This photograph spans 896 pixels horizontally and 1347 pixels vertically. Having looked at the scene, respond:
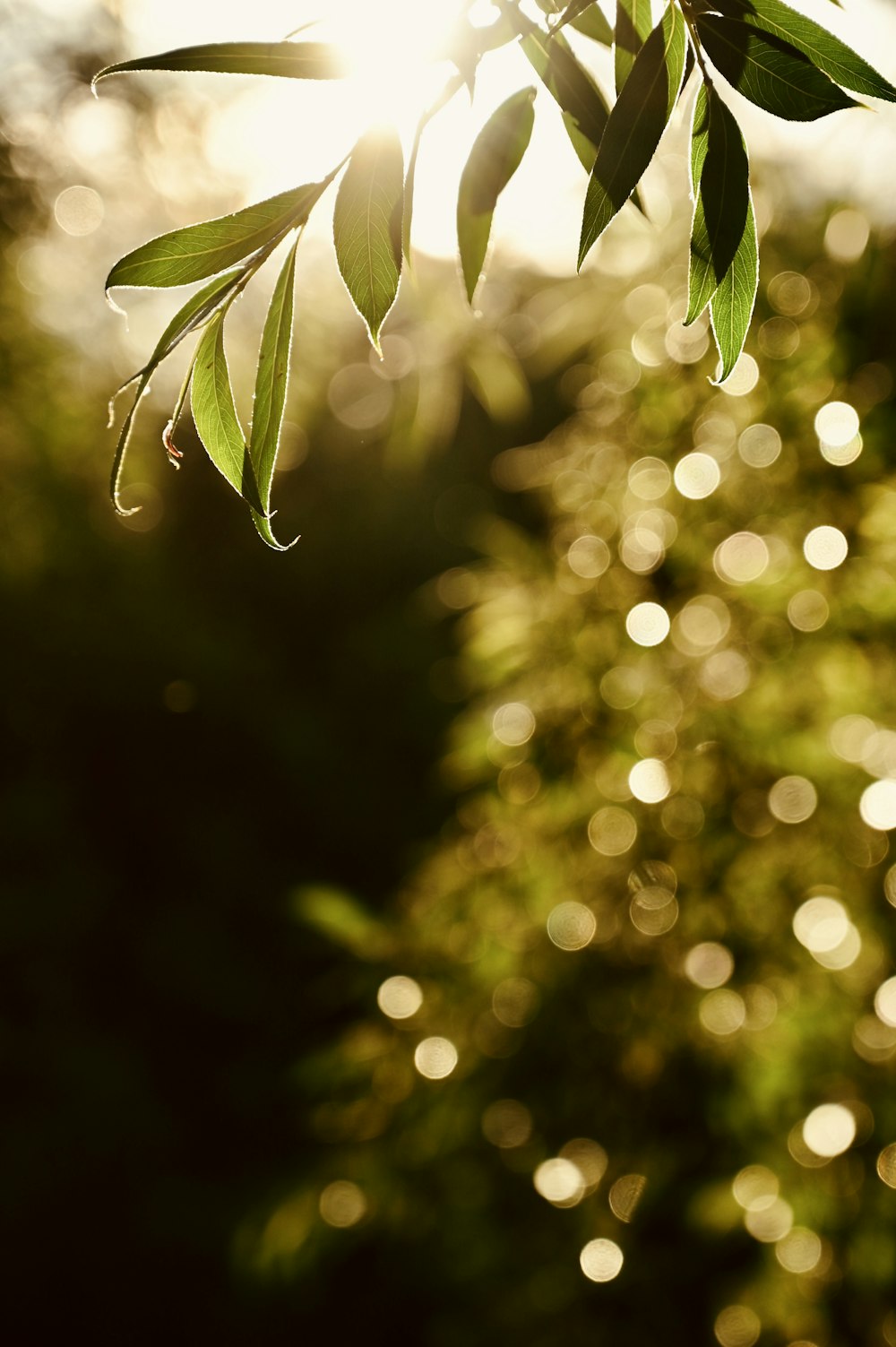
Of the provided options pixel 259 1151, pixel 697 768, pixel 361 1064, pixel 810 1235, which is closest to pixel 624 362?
pixel 697 768

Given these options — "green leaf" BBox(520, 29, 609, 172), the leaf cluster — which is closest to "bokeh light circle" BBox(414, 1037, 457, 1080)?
the leaf cluster

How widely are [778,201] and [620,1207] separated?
1620mm

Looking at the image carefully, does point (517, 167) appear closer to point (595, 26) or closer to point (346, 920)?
point (595, 26)

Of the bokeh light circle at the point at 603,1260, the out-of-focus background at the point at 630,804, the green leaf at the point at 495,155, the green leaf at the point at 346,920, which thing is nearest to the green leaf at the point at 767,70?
the green leaf at the point at 495,155

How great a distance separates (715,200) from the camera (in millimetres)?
446

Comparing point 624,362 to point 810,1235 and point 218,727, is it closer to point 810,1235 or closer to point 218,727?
point 810,1235

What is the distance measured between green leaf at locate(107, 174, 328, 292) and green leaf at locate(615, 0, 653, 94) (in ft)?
0.51

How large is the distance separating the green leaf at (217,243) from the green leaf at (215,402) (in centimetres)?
3

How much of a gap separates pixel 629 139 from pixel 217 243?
0.20 metres

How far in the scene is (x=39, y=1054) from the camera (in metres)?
4.12

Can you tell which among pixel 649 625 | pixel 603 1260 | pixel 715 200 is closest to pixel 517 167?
Result: pixel 715 200

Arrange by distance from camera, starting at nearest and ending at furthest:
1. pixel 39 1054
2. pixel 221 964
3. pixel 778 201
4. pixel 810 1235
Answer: pixel 778 201
pixel 810 1235
pixel 39 1054
pixel 221 964

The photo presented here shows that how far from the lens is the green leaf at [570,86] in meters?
0.49

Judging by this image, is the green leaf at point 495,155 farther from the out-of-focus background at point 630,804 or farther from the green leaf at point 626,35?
the out-of-focus background at point 630,804
